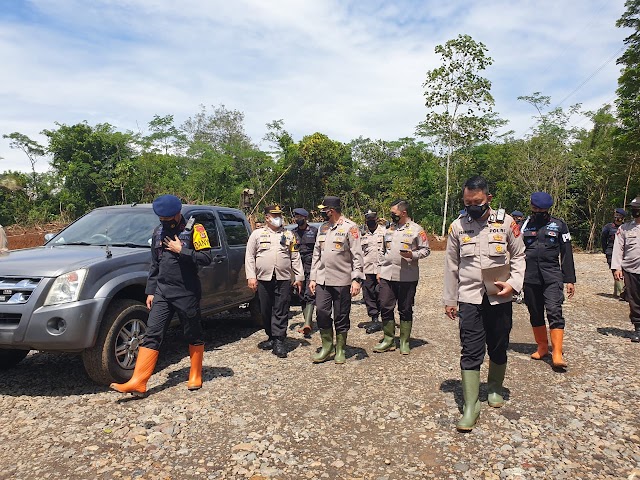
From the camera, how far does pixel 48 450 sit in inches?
136

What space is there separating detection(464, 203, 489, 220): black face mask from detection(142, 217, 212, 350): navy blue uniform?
2431 mm

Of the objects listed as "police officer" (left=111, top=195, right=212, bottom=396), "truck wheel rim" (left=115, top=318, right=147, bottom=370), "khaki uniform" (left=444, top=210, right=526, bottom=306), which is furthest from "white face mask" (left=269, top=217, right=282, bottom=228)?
"khaki uniform" (left=444, top=210, right=526, bottom=306)

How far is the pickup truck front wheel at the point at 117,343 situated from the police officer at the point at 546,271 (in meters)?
4.38

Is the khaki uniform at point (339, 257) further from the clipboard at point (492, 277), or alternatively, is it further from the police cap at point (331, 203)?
the clipboard at point (492, 277)

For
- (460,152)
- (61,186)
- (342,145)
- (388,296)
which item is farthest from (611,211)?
(61,186)

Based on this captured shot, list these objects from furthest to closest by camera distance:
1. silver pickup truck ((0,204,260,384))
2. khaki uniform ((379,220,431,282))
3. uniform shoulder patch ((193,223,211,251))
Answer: khaki uniform ((379,220,431,282))
uniform shoulder patch ((193,223,211,251))
silver pickup truck ((0,204,260,384))

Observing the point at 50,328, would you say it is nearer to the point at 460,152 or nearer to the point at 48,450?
the point at 48,450

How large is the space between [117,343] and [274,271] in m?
1.99

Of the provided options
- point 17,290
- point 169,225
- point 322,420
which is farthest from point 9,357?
point 322,420

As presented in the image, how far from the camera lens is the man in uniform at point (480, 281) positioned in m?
3.83

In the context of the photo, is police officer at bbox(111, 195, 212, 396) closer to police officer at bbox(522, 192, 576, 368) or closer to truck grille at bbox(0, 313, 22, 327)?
truck grille at bbox(0, 313, 22, 327)

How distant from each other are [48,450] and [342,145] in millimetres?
29043

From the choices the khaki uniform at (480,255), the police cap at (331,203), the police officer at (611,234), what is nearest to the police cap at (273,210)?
the police cap at (331,203)

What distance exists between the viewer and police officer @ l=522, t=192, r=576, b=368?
5328mm
